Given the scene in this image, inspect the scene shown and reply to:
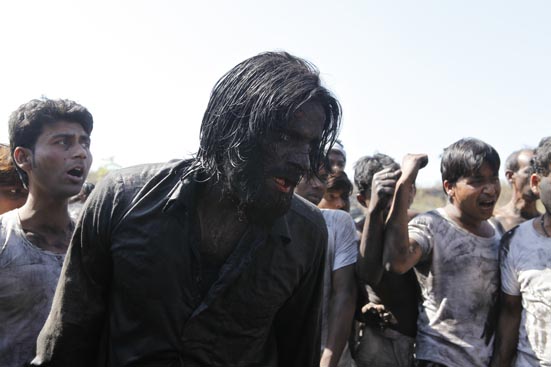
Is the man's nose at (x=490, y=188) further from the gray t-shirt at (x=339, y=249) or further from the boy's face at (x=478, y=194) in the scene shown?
the gray t-shirt at (x=339, y=249)

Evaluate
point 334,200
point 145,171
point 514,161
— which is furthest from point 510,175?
point 145,171

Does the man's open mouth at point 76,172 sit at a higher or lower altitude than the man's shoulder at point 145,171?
lower

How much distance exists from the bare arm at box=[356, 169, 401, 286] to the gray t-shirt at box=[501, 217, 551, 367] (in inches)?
30.2

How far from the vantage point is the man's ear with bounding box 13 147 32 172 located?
4.02 metres

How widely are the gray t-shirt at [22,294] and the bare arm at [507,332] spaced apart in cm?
254

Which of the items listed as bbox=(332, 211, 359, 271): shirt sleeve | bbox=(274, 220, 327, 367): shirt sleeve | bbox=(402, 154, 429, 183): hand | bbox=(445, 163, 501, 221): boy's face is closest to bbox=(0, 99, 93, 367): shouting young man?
bbox=(274, 220, 327, 367): shirt sleeve

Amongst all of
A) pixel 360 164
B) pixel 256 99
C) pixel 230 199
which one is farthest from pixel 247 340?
pixel 360 164

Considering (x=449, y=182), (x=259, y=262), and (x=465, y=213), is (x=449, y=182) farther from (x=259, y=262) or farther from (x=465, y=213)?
(x=259, y=262)

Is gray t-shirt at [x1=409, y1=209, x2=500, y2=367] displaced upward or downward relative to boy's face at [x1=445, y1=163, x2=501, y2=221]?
downward

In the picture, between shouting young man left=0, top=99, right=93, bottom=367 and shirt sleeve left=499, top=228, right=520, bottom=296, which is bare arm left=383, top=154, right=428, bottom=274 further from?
shouting young man left=0, top=99, right=93, bottom=367

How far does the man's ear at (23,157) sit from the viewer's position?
402 centimetres

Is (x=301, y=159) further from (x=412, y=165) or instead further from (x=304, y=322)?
(x=412, y=165)

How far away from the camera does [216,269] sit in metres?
2.47

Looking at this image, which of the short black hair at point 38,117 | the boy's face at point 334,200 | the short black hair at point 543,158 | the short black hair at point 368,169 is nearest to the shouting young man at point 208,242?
the short black hair at point 38,117
